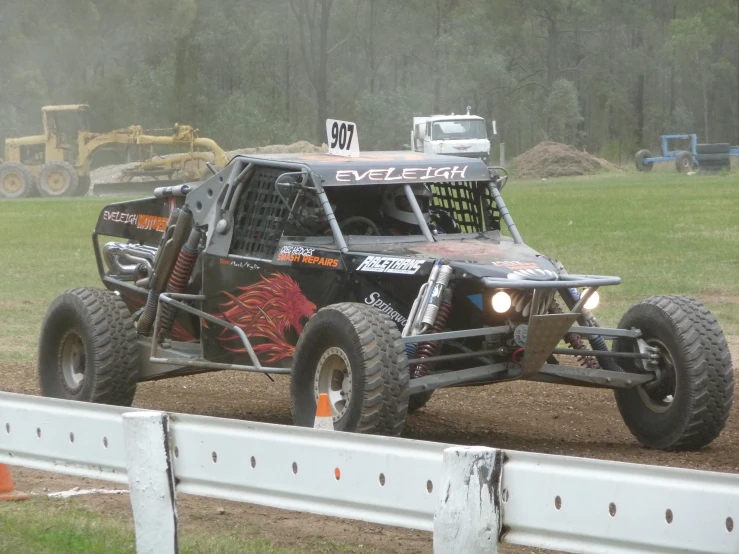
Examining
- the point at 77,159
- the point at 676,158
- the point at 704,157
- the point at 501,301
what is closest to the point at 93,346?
the point at 501,301

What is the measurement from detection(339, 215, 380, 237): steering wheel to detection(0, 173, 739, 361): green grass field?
5489mm

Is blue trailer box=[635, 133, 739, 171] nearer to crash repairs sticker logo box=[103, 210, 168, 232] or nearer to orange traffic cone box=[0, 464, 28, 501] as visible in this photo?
crash repairs sticker logo box=[103, 210, 168, 232]

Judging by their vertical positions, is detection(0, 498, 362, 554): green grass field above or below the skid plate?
below

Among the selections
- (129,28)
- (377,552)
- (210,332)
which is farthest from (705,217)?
(129,28)

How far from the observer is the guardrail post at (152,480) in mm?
5305

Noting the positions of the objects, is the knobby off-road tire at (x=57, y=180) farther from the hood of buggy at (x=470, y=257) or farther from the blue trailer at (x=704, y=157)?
the hood of buggy at (x=470, y=257)

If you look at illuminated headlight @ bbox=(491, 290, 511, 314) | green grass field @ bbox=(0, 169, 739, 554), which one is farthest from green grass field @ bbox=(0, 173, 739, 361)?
illuminated headlight @ bbox=(491, 290, 511, 314)

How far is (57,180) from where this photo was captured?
47.2 meters

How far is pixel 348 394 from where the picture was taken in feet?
25.3

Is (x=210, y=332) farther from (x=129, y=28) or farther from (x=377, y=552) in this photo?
(x=129, y=28)

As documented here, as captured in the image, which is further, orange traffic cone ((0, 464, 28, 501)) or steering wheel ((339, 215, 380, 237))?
steering wheel ((339, 215, 380, 237))

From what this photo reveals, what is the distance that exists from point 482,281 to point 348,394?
99 centimetres

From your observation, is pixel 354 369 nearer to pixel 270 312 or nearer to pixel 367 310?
pixel 367 310

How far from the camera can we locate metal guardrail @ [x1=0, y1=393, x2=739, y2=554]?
4164 mm
